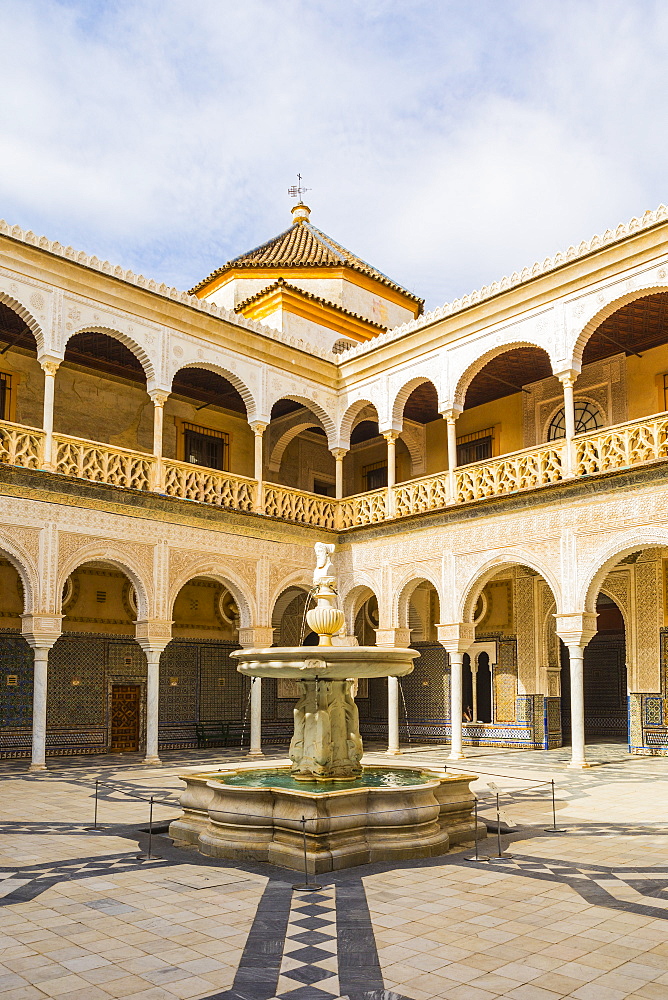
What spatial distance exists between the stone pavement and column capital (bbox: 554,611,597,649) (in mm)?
4603

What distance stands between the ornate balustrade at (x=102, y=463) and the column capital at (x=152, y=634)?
198 cm

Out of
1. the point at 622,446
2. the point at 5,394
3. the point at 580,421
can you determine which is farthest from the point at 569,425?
the point at 5,394

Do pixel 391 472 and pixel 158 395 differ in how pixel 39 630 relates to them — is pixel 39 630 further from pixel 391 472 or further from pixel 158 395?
pixel 391 472

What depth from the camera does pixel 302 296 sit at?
698 inches

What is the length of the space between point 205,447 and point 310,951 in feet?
43.5

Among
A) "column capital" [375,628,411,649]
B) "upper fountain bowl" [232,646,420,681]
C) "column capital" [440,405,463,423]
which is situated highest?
"column capital" [440,405,463,423]

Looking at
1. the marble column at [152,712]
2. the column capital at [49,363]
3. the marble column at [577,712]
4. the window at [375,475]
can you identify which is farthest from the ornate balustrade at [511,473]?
the column capital at [49,363]

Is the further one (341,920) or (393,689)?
(393,689)

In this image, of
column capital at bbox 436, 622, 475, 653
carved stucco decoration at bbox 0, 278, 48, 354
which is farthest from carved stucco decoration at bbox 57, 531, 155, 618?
column capital at bbox 436, 622, 475, 653

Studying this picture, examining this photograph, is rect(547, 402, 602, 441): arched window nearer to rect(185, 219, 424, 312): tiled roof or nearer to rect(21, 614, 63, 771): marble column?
rect(185, 219, 424, 312): tiled roof

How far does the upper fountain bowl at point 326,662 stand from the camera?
6285 millimetres

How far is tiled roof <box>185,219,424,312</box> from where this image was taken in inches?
754

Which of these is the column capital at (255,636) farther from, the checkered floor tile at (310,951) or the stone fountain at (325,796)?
the checkered floor tile at (310,951)

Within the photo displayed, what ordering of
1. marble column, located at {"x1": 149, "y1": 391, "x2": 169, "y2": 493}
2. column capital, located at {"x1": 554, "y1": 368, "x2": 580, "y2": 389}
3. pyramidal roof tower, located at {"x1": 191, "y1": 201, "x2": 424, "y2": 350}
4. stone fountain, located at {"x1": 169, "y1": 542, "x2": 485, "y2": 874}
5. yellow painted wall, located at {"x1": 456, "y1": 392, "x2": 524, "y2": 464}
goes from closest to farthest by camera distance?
stone fountain, located at {"x1": 169, "y1": 542, "x2": 485, "y2": 874}, column capital, located at {"x1": 554, "y1": 368, "x2": 580, "y2": 389}, marble column, located at {"x1": 149, "y1": 391, "x2": 169, "y2": 493}, yellow painted wall, located at {"x1": 456, "y1": 392, "x2": 524, "y2": 464}, pyramidal roof tower, located at {"x1": 191, "y1": 201, "x2": 424, "y2": 350}
